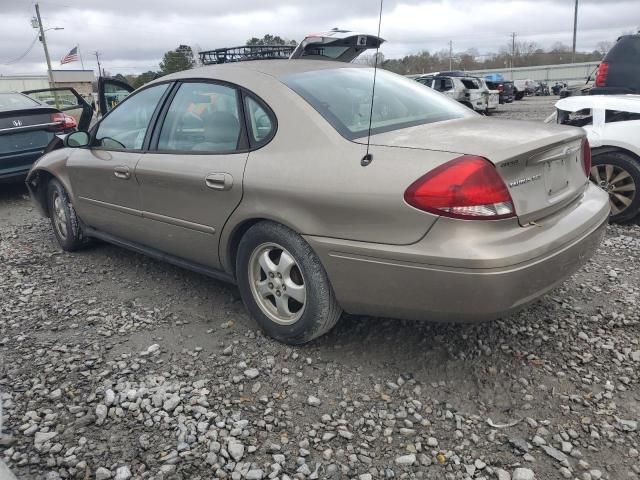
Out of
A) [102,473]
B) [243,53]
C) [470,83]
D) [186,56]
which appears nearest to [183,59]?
[186,56]

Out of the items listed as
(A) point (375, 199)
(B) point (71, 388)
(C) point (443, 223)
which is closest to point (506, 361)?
(C) point (443, 223)

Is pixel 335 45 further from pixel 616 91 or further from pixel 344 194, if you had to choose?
pixel 616 91

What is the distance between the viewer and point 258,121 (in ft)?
9.54

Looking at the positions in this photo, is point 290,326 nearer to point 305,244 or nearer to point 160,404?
point 305,244

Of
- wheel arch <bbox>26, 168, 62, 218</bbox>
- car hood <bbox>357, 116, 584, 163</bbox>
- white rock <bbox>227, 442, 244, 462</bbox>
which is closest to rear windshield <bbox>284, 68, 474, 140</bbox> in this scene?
car hood <bbox>357, 116, 584, 163</bbox>

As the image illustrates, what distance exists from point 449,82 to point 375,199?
20400mm

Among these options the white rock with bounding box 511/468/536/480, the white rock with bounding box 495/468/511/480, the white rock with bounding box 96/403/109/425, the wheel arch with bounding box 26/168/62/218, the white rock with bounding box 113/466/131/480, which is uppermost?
the wheel arch with bounding box 26/168/62/218

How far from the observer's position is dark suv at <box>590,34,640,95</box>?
686 centimetres

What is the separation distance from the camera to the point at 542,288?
7.84ft

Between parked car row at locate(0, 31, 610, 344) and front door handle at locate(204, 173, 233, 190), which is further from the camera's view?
front door handle at locate(204, 173, 233, 190)

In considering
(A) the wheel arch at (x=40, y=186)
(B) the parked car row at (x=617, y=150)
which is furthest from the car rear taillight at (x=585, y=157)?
(A) the wheel arch at (x=40, y=186)

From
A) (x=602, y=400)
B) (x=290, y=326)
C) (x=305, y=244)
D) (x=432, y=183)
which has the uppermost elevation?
(x=432, y=183)

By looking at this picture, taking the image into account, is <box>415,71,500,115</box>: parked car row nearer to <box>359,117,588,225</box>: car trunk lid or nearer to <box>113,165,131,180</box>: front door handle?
<box>113,165,131,180</box>: front door handle

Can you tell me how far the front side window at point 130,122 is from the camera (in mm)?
3623
